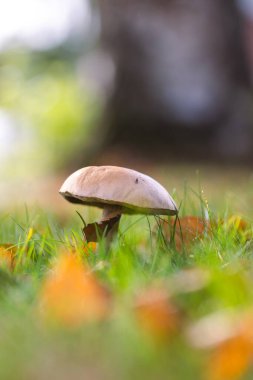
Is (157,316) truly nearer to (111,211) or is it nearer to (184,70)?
(111,211)

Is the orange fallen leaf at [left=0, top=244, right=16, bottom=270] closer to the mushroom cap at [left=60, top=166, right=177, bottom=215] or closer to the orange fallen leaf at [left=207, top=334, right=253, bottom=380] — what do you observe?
the mushroom cap at [left=60, top=166, right=177, bottom=215]

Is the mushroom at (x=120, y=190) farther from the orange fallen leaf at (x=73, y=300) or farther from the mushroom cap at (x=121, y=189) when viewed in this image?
the orange fallen leaf at (x=73, y=300)

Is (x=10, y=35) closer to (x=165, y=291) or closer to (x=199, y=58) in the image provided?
(x=199, y=58)

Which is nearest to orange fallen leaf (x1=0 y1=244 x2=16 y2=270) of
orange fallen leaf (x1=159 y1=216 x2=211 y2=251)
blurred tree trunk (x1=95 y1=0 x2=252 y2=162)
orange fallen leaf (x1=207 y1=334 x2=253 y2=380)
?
orange fallen leaf (x1=159 y1=216 x2=211 y2=251)

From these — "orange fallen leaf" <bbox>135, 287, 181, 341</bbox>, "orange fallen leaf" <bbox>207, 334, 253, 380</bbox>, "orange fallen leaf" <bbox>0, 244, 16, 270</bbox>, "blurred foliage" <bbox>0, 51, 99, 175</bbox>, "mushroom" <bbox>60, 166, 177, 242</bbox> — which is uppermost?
"mushroom" <bbox>60, 166, 177, 242</bbox>

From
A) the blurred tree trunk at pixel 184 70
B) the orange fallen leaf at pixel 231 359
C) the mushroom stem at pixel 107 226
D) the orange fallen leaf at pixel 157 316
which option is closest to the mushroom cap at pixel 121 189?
the mushroom stem at pixel 107 226

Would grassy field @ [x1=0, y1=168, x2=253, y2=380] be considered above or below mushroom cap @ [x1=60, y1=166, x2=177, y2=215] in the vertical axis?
below
